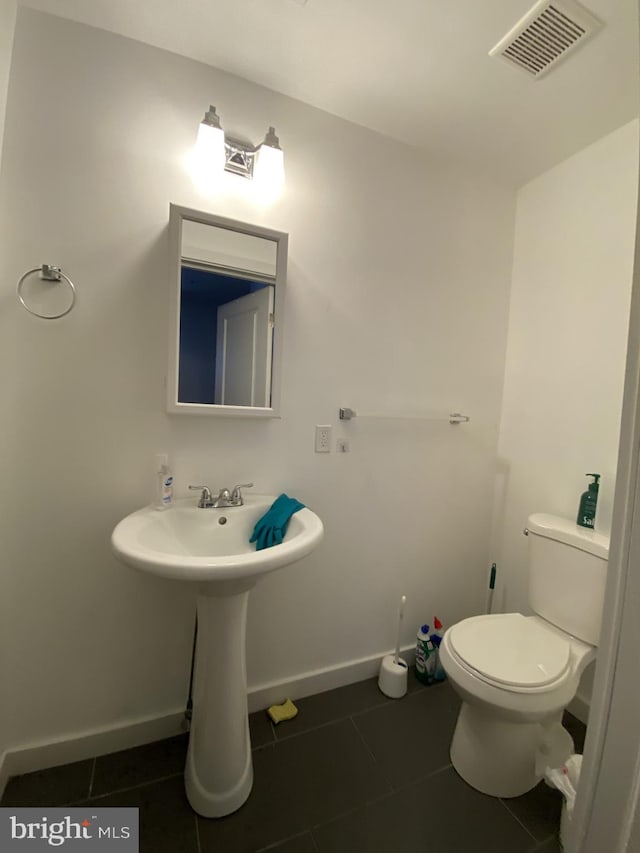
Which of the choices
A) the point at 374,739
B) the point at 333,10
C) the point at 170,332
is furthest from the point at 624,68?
the point at 374,739

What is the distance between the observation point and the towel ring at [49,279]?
101cm

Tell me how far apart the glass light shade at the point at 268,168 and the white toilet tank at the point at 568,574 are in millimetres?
1678

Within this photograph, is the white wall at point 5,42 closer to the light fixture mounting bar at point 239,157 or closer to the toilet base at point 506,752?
the light fixture mounting bar at point 239,157

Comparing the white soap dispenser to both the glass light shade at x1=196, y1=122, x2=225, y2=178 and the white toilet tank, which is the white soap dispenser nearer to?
the glass light shade at x1=196, y1=122, x2=225, y2=178

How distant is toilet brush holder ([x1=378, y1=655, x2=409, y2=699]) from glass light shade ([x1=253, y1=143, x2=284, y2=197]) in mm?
1995

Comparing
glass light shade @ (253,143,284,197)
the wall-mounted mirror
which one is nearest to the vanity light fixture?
glass light shade @ (253,143,284,197)

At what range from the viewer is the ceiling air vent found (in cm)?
97

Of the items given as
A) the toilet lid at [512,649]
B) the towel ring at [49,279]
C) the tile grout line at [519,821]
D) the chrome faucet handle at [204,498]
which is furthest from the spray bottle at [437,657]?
the towel ring at [49,279]

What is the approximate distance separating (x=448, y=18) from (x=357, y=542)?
1.80 metres

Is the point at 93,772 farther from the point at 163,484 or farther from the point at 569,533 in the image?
the point at 569,533

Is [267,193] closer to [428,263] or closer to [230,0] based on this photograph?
[230,0]

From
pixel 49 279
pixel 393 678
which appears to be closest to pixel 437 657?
pixel 393 678

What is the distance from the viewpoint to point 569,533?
52.4 inches

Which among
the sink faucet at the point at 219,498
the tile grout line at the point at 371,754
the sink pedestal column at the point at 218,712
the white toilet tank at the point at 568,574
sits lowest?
the tile grout line at the point at 371,754
